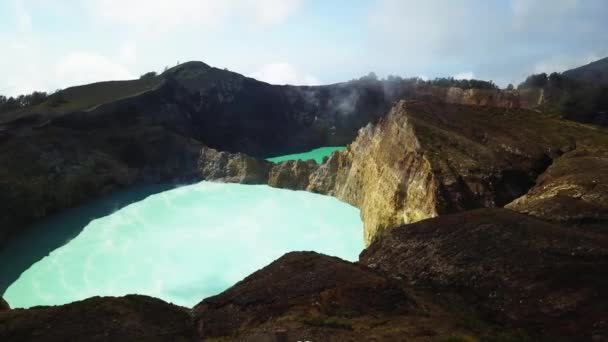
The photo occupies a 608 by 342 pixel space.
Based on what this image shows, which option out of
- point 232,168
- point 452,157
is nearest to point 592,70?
point 232,168

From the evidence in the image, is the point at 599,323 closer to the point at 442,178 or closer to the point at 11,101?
the point at 442,178

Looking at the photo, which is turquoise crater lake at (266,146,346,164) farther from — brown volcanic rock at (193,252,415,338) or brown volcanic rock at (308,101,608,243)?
brown volcanic rock at (193,252,415,338)

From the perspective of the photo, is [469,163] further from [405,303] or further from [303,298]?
[303,298]

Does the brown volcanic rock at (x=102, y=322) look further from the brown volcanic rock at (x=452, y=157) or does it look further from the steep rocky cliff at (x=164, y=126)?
the steep rocky cliff at (x=164, y=126)

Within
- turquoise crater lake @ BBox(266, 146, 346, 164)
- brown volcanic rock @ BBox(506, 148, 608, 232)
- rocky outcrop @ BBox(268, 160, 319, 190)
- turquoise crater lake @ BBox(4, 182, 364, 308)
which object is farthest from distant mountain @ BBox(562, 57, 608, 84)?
→ brown volcanic rock @ BBox(506, 148, 608, 232)

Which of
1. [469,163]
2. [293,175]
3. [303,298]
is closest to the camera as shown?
[303,298]

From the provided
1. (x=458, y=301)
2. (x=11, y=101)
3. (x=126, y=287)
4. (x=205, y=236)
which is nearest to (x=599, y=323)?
(x=458, y=301)
